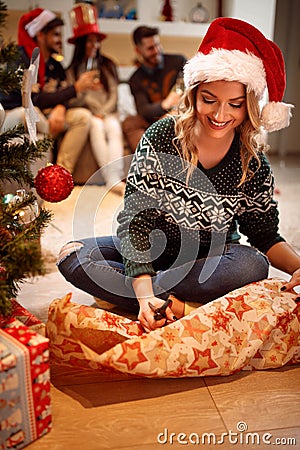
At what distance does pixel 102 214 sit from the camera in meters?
2.44

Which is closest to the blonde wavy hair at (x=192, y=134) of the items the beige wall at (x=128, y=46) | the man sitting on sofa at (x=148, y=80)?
the man sitting on sofa at (x=148, y=80)

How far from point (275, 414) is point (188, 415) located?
0.19 meters

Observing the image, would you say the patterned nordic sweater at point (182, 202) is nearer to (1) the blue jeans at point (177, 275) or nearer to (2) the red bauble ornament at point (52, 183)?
(1) the blue jeans at point (177, 275)

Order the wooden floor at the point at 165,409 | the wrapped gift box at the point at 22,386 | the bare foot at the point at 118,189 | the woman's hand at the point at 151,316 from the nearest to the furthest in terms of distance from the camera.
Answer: the wrapped gift box at the point at 22,386 < the wooden floor at the point at 165,409 < the woman's hand at the point at 151,316 < the bare foot at the point at 118,189

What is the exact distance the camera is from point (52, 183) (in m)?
1.17

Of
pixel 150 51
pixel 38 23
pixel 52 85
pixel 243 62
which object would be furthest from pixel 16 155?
pixel 150 51

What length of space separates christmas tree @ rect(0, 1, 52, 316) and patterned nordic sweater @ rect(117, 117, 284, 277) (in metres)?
0.27

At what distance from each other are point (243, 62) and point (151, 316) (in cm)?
66

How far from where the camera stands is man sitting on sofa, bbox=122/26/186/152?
10.2 feet

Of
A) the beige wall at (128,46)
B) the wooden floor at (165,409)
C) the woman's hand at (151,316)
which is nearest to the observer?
the wooden floor at (165,409)

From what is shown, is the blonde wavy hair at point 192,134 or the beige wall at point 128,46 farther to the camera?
the beige wall at point 128,46

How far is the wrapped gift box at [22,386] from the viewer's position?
35.0 inches

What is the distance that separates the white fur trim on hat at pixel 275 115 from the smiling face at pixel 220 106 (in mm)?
54

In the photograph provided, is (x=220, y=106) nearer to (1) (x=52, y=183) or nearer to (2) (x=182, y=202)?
(2) (x=182, y=202)
